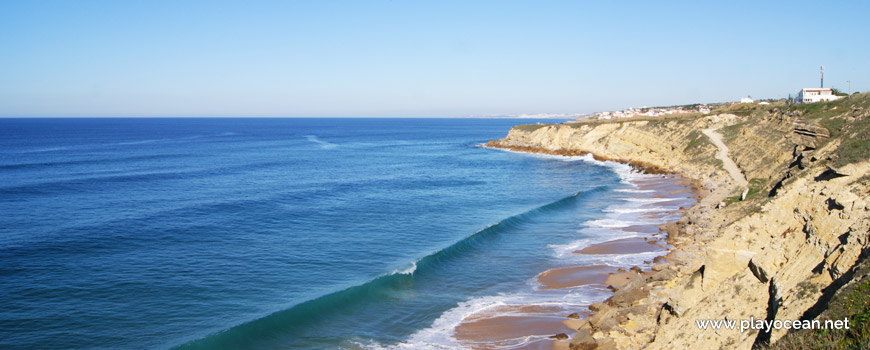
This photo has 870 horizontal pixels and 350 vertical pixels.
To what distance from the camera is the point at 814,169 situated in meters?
20.8

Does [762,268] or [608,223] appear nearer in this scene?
[762,268]

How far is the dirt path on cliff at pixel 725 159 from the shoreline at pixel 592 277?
4.56 metres

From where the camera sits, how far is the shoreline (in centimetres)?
2025

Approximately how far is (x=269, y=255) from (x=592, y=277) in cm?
1712

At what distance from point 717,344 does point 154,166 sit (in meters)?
71.8

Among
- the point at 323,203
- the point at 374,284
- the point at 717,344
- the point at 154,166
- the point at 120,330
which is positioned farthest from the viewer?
the point at 154,166

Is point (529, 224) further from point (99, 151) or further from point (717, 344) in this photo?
point (99, 151)

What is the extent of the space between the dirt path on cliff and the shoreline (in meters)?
4.56

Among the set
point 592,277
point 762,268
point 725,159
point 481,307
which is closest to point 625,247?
point 592,277

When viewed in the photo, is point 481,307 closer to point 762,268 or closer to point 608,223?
point 762,268

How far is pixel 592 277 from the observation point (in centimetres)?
2652

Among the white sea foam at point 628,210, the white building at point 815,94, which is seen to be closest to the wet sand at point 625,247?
the white sea foam at point 628,210

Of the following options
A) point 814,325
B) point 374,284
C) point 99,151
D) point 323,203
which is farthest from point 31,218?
point 99,151

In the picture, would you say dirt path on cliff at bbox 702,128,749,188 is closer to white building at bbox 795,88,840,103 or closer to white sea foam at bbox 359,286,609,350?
white building at bbox 795,88,840,103
